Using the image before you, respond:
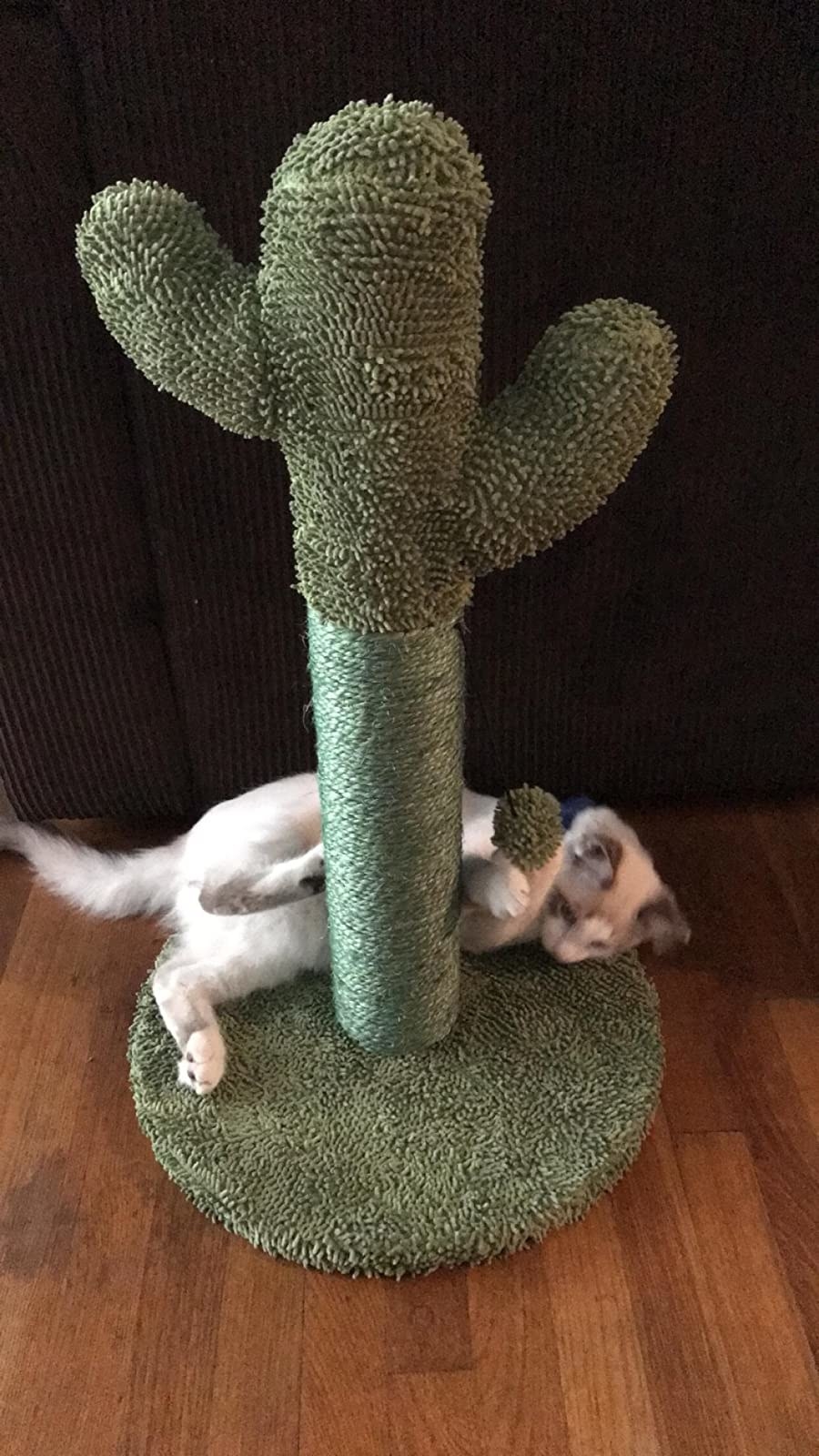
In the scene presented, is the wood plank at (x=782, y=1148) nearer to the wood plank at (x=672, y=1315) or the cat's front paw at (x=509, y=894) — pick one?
the wood plank at (x=672, y=1315)

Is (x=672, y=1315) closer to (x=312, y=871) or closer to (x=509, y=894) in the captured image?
(x=509, y=894)

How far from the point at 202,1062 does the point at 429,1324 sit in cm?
29

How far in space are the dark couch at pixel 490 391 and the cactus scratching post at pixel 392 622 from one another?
0.21 metres

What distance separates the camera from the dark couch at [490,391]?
914 mm

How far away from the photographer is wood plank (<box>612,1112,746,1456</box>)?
851mm

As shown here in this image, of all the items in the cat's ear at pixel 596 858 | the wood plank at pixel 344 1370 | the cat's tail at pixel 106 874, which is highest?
the cat's ear at pixel 596 858

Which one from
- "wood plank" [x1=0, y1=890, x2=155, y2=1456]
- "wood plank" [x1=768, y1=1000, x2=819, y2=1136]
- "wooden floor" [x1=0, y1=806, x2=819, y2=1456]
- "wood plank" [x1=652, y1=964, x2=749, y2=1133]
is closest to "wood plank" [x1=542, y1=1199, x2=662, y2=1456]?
"wooden floor" [x1=0, y1=806, x2=819, y2=1456]

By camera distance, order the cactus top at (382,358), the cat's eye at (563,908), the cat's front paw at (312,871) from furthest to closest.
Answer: the cat's eye at (563,908) < the cat's front paw at (312,871) < the cactus top at (382,358)

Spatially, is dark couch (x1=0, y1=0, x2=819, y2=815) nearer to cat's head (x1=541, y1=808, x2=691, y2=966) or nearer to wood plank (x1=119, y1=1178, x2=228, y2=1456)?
cat's head (x1=541, y1=808, x2=691, y2=966)

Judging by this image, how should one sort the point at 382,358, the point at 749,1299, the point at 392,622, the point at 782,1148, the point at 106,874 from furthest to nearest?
the point at 106,874 < the point at 782,1148 < the point at 749,1299 < the point at 392,622 < the point at 382,358

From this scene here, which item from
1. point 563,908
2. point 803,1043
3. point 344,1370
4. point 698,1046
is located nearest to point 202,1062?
point 344,1370

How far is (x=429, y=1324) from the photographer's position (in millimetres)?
908

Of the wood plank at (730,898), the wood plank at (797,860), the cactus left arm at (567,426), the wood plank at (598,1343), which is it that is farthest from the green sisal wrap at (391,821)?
the wood plank at (797,860)

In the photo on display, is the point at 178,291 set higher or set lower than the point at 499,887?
higher
